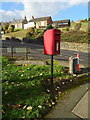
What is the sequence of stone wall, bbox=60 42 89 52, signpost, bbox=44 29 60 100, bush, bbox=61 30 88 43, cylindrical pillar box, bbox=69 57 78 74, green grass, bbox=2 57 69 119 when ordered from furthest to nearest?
bush, bbox=61 30 88 43 → stone wall, bbox=60 42 89 52 → cylindrical pillar box, bbox=69 57 78 74 → signpost, bbox=44 29 60 100 → green grass, bbox=2 57 69 119

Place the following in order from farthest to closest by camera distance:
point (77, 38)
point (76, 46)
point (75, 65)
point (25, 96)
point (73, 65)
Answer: point (77, 38), point (76, 46), point (75, 65), point (73, 65), point (25, 96)

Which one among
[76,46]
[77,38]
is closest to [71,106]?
[76,46]

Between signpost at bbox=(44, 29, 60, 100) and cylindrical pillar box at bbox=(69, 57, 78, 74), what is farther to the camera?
cylindrical pillar box at bbox=(69, 57, 78, 74)

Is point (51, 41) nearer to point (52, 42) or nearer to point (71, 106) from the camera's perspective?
point (52, 42)

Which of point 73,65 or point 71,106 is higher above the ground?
point 73,65

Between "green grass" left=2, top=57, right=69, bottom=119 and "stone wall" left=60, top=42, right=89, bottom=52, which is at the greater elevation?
"stone wall" left=60, top=42, right=89, bottom=52

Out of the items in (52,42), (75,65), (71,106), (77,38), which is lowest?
(71,106)

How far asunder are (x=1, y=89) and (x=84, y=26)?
2660cm

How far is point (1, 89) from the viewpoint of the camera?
346 cm

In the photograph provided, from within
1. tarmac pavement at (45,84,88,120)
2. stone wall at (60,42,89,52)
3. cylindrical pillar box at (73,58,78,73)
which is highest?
stone wall at (60,42,89,52)

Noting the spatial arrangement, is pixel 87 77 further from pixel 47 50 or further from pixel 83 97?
pixel 47 50

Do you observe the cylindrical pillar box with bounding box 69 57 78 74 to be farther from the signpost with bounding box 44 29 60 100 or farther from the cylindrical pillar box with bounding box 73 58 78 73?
the signpost with bounding box 44 29 60 100

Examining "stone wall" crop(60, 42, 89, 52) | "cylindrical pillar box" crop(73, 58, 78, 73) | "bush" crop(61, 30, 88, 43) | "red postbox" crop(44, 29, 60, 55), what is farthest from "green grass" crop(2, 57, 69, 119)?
"bush" crop(61, 30, 88, 43)

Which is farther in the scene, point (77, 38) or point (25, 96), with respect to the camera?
point (77, 38)
